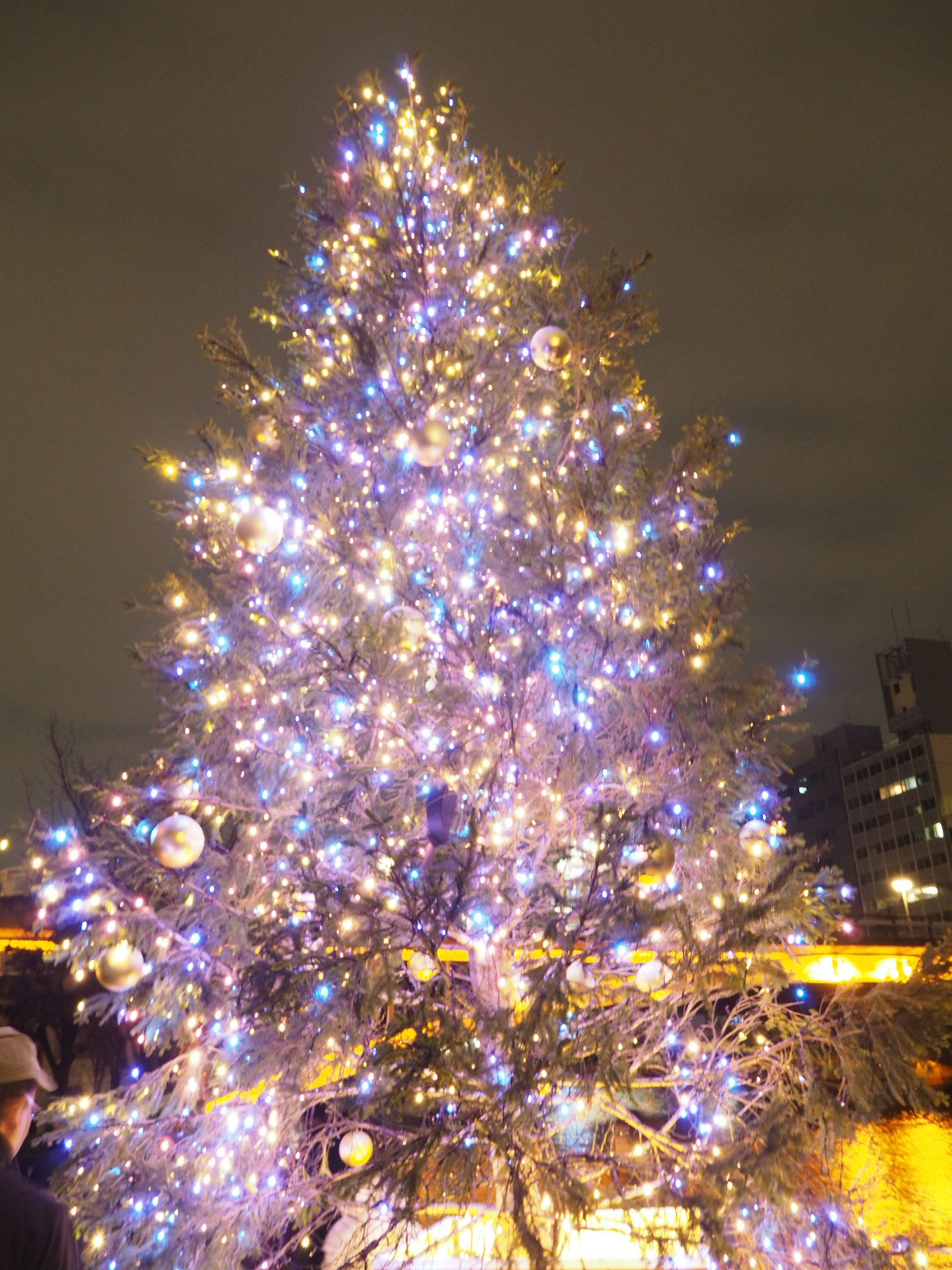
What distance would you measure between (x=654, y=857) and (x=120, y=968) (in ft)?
9.98

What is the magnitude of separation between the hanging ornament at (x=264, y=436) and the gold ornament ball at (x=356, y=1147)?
4.71 metres

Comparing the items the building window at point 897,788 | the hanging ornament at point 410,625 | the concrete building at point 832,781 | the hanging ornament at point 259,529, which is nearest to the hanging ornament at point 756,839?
the hanging ornament at point 410,625

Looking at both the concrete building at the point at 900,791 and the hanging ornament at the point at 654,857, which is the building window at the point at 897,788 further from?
the hanging ornament at the point at 654,857

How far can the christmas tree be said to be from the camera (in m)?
3.94

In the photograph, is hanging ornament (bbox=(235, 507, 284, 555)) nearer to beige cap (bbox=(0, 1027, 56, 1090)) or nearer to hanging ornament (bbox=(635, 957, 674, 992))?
beige cap (bbox=(0, 1027, 56, 1090))

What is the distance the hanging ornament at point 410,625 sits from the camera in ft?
16.7

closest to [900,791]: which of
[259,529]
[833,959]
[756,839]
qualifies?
[833,959]

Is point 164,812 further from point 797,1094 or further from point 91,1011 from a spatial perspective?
point 797,1094

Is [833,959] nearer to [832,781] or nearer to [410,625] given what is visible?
[410,625]

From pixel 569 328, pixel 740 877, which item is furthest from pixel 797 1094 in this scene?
pixel 569 328

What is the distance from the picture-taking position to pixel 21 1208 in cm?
220

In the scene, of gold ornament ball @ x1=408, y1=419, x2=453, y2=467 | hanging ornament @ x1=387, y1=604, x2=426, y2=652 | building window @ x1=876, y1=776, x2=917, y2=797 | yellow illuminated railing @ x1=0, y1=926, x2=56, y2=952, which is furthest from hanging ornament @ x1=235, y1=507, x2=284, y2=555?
building window @ x1=876, y1=776, x2=917, y2=797

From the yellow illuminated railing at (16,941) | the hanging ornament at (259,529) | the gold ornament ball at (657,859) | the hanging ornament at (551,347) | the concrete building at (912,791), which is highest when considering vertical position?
the concrete building at (912,791)

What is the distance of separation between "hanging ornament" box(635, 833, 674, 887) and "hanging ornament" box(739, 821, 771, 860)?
3.79ft
